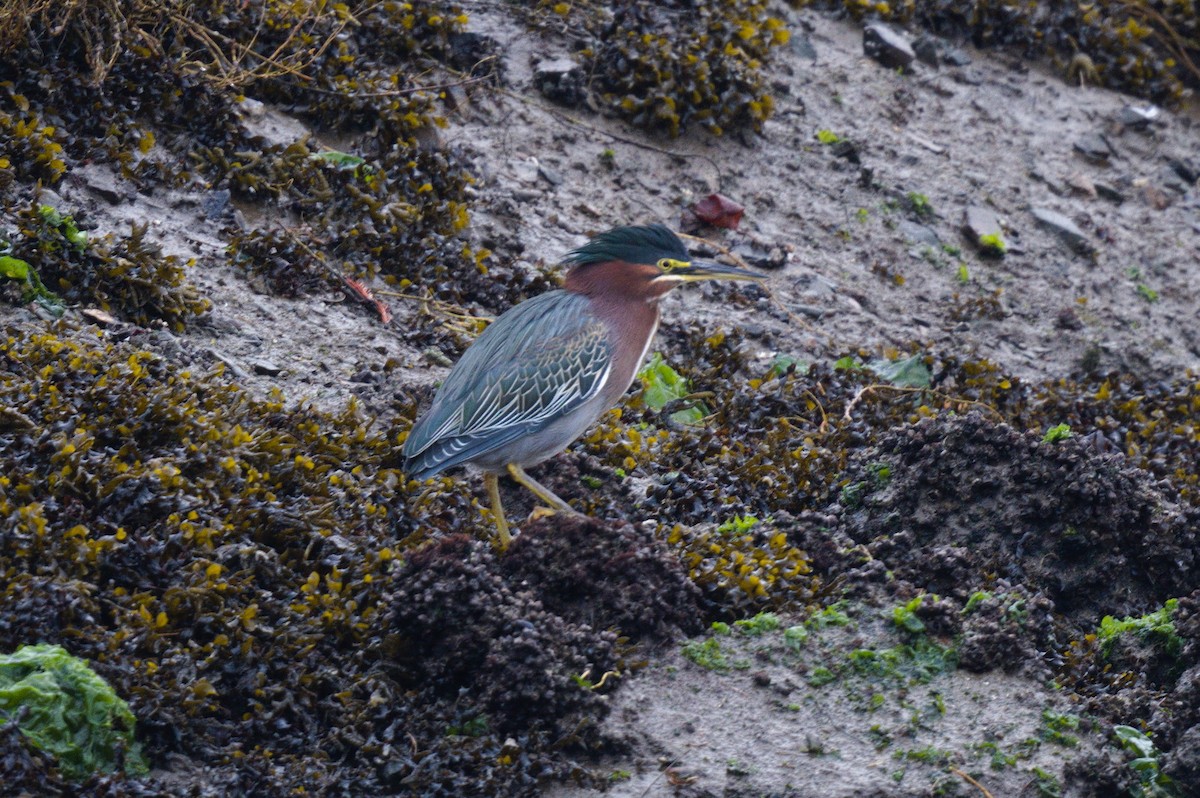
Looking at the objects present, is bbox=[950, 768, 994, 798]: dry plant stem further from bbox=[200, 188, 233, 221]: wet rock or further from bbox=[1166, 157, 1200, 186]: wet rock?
bbox=[1166, 157, 1200, 186]: wet rock

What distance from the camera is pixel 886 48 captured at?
10703 millimetres

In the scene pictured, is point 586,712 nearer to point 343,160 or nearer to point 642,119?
point 343,160

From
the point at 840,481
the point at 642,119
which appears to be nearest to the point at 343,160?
the point at 642,119

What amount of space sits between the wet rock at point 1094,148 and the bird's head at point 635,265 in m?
5.58

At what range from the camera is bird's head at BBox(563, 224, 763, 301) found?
6.22 m

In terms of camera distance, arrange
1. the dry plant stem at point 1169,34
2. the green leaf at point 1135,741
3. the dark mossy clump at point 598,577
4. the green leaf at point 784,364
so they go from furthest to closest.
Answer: the dry plant stem at point 1169,34, the green leaf at point 784,364, the dark mossy clump at point 598,577, the green leaf at point 1135,741

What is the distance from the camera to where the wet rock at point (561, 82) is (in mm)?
9102

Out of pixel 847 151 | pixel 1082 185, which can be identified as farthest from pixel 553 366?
pixel 1082 185

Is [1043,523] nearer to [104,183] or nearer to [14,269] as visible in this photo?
[14,269]

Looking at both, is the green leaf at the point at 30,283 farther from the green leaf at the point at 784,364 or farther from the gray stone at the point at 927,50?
the gray stone at the point at 927,50

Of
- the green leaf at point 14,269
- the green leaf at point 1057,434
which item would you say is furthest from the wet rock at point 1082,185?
the green leaf at point 14,269

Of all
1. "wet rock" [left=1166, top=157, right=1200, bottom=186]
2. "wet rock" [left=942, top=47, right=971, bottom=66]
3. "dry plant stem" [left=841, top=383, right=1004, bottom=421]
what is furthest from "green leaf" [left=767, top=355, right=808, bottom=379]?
"wet rock" [left=1166, top=157, right=1200, bottom=186]

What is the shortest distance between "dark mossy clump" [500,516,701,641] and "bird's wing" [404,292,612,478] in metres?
0.65

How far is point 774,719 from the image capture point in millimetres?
4895
